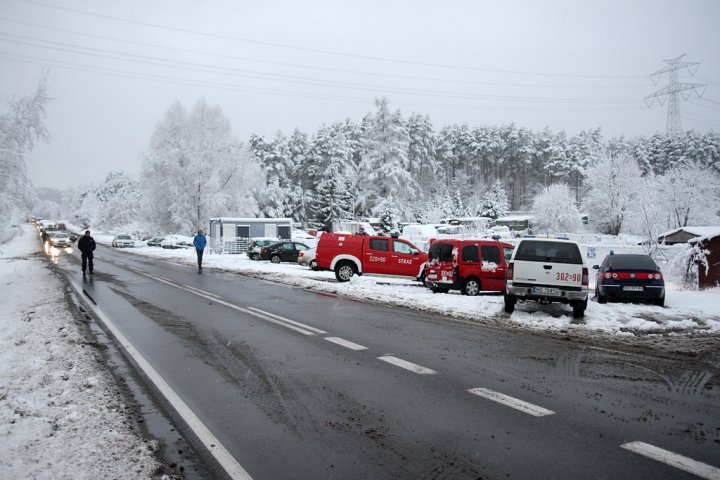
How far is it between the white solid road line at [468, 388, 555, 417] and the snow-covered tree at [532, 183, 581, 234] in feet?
207

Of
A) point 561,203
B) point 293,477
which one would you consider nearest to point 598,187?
point 561,203

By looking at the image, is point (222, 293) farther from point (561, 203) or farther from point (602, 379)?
point (561, 203)

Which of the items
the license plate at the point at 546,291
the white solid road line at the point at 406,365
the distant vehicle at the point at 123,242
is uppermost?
the license plate at the point at 546,291

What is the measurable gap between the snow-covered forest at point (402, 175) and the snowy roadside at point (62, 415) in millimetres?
18159

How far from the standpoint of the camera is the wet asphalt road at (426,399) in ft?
13.0

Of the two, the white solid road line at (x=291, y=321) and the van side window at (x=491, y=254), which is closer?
the white solid road line at (x=291, y=321)

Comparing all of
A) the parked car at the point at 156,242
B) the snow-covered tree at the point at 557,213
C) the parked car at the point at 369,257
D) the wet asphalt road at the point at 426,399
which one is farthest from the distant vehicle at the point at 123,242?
the snow-covered tree at the point at 557,213

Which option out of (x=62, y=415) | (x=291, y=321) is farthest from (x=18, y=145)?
(x=62, y=415)

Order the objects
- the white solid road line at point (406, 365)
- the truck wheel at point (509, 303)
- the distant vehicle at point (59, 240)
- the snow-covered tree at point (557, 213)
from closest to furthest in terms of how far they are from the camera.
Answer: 1. the white solid road line at point (406, 365)
2. the truck wheel at point (509, 303)
3. the distant vehicle at point (59, 240)
4. the snow-covered tree at point (557, 213)

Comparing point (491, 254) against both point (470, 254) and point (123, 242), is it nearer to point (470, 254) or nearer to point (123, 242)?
point (470, 254)

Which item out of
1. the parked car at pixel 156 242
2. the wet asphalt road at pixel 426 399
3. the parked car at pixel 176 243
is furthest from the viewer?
the parked car at pixel 156 242

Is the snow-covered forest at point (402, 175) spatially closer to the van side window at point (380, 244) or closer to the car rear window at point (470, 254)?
the van side window at point (380, 244)

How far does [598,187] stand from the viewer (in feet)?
207

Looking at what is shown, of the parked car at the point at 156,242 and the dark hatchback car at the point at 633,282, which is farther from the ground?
the dark hatchback car at the point at 633,282
